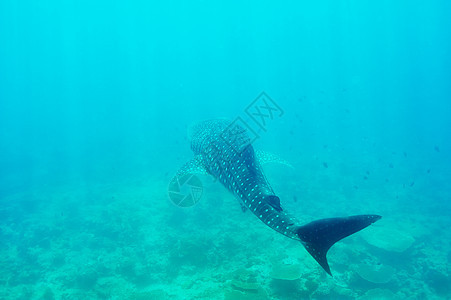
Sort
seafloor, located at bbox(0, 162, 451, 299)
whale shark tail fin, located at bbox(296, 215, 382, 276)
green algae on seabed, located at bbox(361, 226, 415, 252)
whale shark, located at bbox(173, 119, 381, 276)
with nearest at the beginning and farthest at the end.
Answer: whale shark tail fin, located at bbox(296, 215, 382, 276) < whale shark, located at bbox(173, 119, 381, 276) < seafloor, located at bbox(0, 162, 451, 299) < green algae on seabed, located at bbox(361, 226, 415, 252)

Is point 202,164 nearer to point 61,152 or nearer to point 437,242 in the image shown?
point 437,242

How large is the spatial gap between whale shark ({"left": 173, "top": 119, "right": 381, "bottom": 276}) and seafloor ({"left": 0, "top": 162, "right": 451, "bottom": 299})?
16.1 ft

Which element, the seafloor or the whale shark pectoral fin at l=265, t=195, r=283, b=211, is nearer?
the whale shark pectoral fin at l=265, t=195, r=283, b=211

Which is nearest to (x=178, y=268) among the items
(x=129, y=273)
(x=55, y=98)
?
(x=129, y=273)

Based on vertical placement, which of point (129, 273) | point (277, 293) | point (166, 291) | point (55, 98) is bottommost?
point (277, 293)

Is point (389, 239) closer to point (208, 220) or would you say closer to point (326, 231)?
point (208, 220)

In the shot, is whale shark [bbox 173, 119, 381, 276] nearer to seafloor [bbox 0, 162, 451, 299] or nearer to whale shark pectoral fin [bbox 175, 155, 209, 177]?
whale shark pectoral fin [bbox 175, 155, 209, 177]

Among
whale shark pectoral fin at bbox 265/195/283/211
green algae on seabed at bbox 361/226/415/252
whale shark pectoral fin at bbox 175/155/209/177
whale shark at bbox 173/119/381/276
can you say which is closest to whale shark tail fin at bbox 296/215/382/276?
whale shark at bbox 173/119/381/276

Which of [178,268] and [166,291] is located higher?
[178,268]

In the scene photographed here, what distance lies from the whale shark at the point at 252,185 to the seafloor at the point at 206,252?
16.1 ft

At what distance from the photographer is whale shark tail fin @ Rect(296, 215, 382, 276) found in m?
3.81

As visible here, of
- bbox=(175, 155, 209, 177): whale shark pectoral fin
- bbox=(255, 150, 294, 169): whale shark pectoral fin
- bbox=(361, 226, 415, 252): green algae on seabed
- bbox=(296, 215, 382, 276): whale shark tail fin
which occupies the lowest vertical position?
bbox=(296, 215, 382, 276): whale shark tail fin

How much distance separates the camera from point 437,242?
50.1 ft

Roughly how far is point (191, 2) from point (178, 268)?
193 meters
